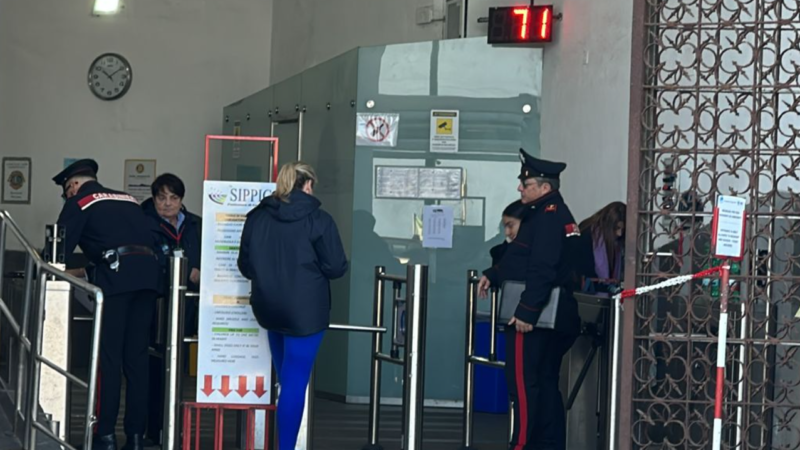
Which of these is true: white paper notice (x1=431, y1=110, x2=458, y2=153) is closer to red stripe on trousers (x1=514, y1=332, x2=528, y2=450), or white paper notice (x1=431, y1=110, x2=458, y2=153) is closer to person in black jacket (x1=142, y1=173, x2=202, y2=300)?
person in black jacket (x1=142, y1=173, x2=202, y2=300)

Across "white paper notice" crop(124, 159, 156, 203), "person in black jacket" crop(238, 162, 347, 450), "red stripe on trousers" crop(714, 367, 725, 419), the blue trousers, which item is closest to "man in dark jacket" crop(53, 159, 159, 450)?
"person in black jacket" crop(238, 162, 347, 450)

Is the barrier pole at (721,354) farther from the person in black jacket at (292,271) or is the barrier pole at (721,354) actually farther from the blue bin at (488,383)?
the blue bin at (488,383)

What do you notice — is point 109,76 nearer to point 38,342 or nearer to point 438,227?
point 438,227

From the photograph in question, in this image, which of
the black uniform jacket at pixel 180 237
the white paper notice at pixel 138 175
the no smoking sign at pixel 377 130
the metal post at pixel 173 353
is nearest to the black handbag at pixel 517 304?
the metal post at pixel 173 353

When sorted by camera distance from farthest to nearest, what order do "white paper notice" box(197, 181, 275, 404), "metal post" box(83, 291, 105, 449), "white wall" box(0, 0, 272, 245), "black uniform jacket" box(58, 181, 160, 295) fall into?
"white wall" box(0, 0, 272, 245) → "black uniform jacket" box(58, 181, 160, 295) → "white paper notice" box(197, 181, 275, 404) → "metal post" box(83, 291, 105, 449)

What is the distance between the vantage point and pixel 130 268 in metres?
7.07

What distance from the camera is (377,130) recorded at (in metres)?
9.81

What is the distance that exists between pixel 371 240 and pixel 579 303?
2761mm

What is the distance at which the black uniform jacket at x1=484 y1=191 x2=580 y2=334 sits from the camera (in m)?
6.90

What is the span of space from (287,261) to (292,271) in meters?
0.05

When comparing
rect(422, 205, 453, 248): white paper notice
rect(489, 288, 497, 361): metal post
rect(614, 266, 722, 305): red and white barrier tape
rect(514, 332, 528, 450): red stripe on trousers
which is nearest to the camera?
rect(614, 266, 722, 305): red and white barrier tape

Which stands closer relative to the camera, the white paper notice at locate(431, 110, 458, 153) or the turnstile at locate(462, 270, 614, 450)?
the turnstile at locate(462, 270, 614, 450)

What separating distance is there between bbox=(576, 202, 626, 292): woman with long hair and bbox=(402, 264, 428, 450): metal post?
0.93m

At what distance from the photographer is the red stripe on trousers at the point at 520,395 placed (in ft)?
22.8
